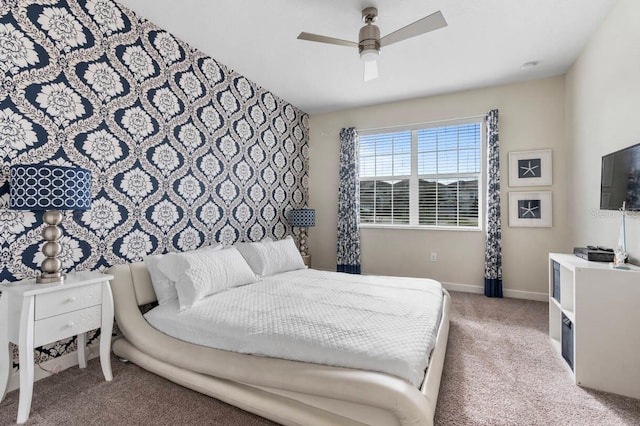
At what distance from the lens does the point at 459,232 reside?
4.21 meters

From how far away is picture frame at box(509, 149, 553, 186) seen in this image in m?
3.75

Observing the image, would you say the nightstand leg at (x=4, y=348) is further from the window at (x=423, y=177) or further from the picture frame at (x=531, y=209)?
the picture frame at (x=531, y=209)

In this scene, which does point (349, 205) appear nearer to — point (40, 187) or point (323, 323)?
point (323, 323)

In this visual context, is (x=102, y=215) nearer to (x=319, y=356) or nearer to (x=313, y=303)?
(x=313, y=303)

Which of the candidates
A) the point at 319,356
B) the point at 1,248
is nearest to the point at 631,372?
the point at 319,356

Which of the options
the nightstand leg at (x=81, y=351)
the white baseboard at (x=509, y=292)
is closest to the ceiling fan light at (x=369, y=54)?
the nightstand leg at (x=81, y=351)

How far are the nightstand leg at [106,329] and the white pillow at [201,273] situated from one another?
1.34 ft

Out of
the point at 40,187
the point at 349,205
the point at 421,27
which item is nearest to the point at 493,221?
the point at 349,205

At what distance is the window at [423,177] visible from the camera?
13.9ft

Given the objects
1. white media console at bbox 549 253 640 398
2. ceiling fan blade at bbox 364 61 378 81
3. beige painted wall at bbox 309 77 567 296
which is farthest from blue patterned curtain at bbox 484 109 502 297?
ceiling fan blade at bbox 364 61 378 81

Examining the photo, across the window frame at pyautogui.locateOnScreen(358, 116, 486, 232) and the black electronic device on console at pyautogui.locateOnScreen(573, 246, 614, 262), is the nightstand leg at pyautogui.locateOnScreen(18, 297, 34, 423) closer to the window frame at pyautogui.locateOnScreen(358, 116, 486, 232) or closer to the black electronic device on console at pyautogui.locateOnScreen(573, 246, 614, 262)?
the black electronic device on console at pyautogui.locateOnScreen(573, 246, 614, 262)

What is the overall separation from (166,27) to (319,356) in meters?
3.03

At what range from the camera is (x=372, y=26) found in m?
2.41

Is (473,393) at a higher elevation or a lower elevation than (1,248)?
lower
